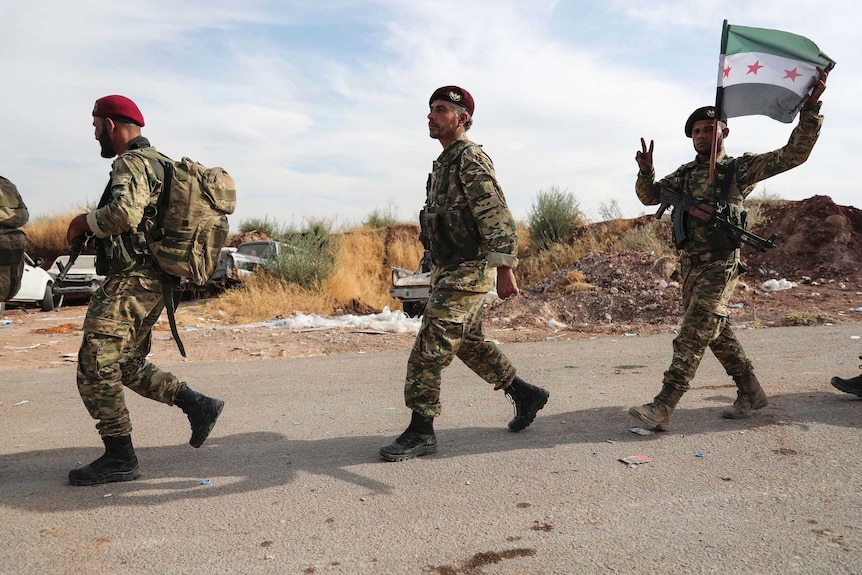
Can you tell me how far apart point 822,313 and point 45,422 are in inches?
401

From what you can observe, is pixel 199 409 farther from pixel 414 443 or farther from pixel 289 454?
pixel 414 443

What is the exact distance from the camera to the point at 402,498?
3312mm

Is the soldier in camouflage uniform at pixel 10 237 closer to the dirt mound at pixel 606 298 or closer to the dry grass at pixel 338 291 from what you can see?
the dirt mound at pixel 606 298

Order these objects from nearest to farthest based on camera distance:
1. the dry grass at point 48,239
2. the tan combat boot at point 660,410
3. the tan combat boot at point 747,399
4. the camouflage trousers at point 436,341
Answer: the camouflage trousers at point 436,341 < the tan combat boot at point 660,410 < the tan combat boot at point 747,399 < the dry grass at point 48,239

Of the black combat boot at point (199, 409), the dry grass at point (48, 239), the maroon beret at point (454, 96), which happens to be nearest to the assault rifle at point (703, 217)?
the maroon beret at point (454, 96)

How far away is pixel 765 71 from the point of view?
4.55 meters

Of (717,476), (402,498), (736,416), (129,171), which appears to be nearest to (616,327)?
(736,416)

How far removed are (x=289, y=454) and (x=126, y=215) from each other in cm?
169

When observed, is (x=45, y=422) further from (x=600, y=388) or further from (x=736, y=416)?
(x=736, y=416)

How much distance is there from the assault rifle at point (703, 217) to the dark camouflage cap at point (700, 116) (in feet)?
1.41

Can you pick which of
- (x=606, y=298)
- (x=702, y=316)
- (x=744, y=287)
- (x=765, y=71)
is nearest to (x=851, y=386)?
(x=702, y=316)

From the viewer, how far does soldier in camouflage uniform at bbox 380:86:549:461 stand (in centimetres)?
387

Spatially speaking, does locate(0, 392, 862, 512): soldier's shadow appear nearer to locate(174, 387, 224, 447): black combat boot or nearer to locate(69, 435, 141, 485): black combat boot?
locate(69, 435, 141, 485): black combat boot

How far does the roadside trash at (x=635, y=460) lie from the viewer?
12.2 ft
